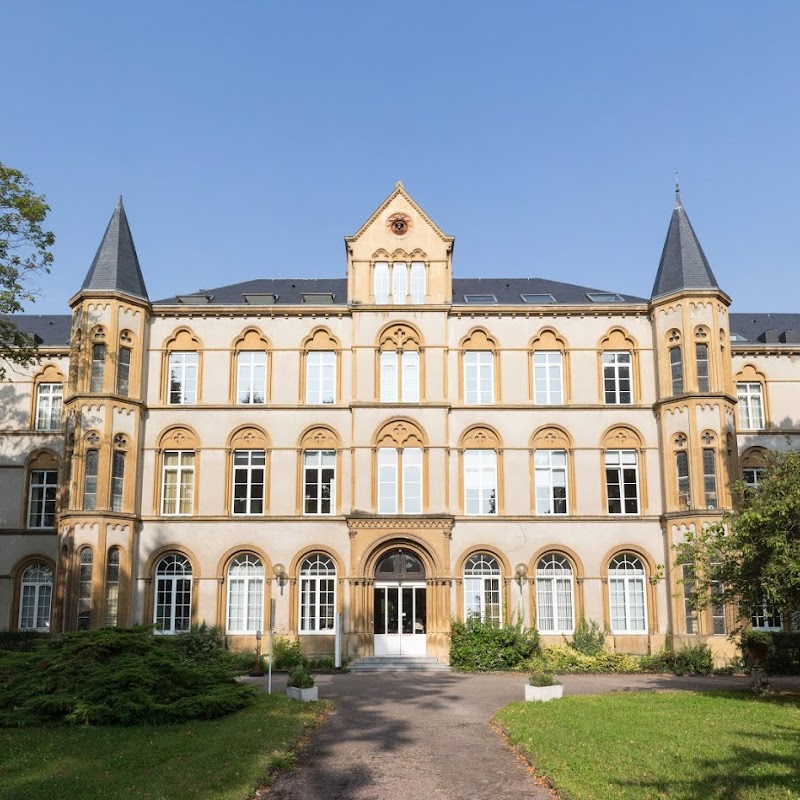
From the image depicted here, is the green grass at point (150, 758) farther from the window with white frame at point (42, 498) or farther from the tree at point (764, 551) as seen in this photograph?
the window with white frame at point (42, 498)

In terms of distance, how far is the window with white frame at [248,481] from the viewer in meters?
32.9

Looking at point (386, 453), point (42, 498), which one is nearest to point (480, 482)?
point (386, 453)

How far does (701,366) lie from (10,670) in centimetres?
2391

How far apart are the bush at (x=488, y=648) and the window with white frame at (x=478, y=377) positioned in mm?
8158

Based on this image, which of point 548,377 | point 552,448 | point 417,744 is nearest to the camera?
point 417,744

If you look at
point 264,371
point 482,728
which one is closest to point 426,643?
point 264,371

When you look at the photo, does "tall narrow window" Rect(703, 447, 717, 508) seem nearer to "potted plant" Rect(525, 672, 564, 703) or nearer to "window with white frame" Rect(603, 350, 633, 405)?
"window with white frame" Rect(603, 350, 633, 405)

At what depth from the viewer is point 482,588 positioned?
32188mm

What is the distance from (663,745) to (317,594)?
62.4 ft

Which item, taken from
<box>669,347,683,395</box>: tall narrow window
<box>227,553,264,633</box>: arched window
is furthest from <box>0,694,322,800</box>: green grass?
<box>669,347,683,395</box>: tall narrow window

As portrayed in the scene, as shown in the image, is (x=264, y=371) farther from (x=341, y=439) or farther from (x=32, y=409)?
(x=32, y=409)

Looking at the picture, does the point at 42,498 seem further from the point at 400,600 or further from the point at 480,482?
the point at 480,482

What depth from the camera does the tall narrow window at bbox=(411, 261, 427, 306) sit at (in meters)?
34.1

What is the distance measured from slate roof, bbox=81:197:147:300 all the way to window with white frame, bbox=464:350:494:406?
12.3m
